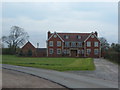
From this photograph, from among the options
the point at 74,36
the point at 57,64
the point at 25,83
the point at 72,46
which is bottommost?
the point at 57,64

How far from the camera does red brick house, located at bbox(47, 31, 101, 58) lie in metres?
72.9

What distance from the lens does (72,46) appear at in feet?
247

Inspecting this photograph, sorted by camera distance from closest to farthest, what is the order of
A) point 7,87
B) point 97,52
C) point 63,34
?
point 7,87, point 97,52, point 63,34

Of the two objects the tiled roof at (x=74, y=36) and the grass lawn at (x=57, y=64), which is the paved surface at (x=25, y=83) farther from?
the tiled roof at (x=74, y=36)

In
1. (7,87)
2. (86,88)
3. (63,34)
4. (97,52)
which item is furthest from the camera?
(63,34)

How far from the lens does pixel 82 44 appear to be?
247ft

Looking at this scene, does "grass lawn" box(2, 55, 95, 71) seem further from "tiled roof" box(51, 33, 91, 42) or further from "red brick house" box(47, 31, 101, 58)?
"tiled roof" box(51, 33, 91, 42)

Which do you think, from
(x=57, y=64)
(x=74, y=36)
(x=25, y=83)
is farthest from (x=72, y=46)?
(x=25, y=83)

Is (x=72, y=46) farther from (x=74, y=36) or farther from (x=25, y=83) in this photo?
(x=25, y=83)

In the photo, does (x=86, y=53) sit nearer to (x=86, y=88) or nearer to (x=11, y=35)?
(x=11, y=35)

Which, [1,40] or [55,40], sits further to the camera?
[1,40]

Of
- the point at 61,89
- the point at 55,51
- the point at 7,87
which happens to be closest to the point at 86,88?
the point at 61,89

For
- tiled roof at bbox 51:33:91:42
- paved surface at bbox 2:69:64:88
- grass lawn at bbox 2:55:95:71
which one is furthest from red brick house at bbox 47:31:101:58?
paved surface at bbox 2:69:64:88

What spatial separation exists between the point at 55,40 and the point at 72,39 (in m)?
6.15
